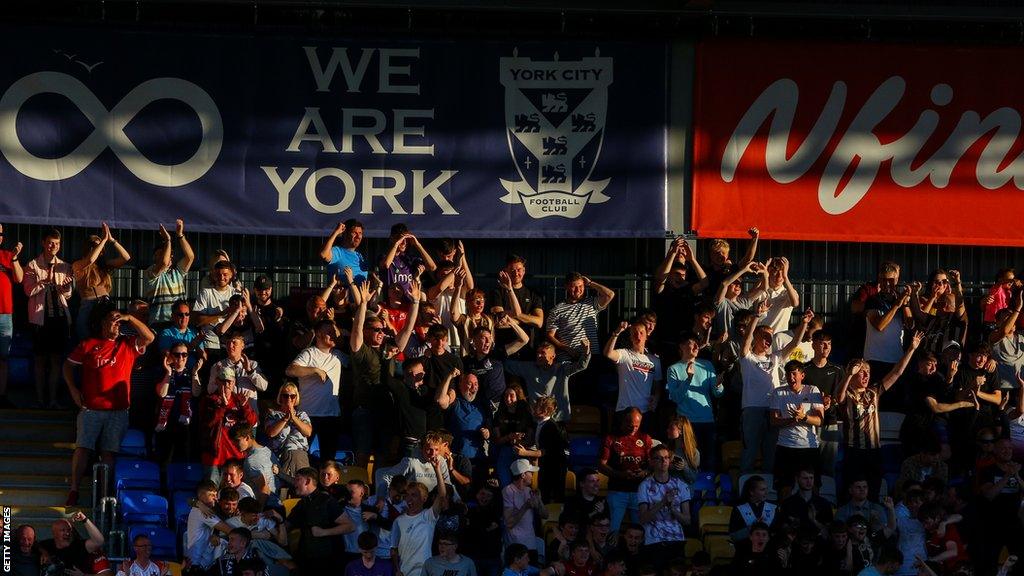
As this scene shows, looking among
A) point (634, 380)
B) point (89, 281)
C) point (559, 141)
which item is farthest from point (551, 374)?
point (89, 281)

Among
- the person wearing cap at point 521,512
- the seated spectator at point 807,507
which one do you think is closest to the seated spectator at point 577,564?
the person wearing cap at point 521,512

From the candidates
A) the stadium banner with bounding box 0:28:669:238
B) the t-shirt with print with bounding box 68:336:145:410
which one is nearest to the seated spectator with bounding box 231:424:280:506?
the t-shirt with print with bounding box 68:336:145:410

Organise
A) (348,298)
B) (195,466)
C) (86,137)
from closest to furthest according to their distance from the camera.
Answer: (195,466) < (348,298) < (86,137)

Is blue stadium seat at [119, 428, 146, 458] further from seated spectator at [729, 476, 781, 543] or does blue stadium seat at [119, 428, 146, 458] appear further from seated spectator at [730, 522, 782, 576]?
seated spectator at [730, 522, 782, 576]

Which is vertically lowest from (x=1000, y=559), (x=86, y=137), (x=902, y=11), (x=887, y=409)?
(x=1000, y=559)

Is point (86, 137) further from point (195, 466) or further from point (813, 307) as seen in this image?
point (813, 307)

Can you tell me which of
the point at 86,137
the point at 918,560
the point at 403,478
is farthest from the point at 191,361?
the point at 918,560

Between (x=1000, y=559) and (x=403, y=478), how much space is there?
17.8 ft

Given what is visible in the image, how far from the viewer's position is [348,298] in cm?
1767

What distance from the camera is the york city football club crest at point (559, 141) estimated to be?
64.1ft

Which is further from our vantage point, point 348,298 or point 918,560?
point 348,298

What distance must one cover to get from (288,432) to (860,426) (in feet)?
17.2

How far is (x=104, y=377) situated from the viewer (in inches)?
633

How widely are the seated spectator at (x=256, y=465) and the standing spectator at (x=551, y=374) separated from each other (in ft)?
9.22
